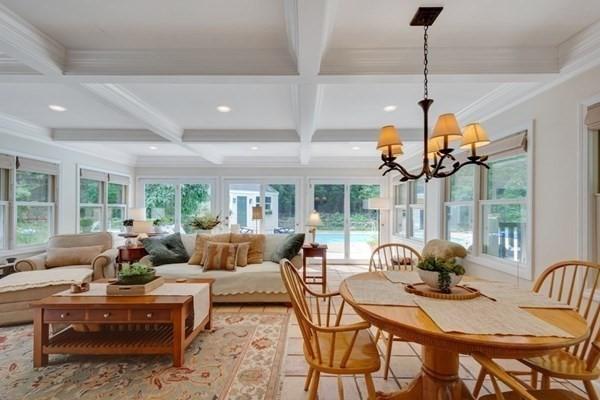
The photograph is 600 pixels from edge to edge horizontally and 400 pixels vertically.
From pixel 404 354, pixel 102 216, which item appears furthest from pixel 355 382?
pixel 102 216

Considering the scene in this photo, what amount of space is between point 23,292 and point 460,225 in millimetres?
5230

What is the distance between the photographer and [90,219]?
5750 mm

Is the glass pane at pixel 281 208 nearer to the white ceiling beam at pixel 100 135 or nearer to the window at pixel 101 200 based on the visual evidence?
the white ceiling beam at pixel 100 135

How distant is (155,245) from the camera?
4.42 meters

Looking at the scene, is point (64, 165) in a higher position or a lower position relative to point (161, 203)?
higher

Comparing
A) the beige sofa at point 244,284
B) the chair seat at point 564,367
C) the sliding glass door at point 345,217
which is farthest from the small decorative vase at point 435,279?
the sliding glass door at point 345,217

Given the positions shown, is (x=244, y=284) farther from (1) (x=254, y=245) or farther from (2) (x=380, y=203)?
(2) (x=380, y=203)

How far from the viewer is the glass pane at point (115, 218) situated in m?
6.37

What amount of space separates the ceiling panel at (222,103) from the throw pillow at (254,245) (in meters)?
1.63

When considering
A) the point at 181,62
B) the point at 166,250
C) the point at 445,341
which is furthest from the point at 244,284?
the point at 445,341

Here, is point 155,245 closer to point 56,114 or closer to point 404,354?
point 56,114

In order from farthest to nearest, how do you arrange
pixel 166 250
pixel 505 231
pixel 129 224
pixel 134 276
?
pixel 129 224, pixel 166 250, pixel 505 231, pixel 134 276

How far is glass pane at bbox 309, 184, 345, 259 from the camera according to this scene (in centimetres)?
726

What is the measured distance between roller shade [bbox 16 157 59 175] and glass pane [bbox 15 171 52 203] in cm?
10
